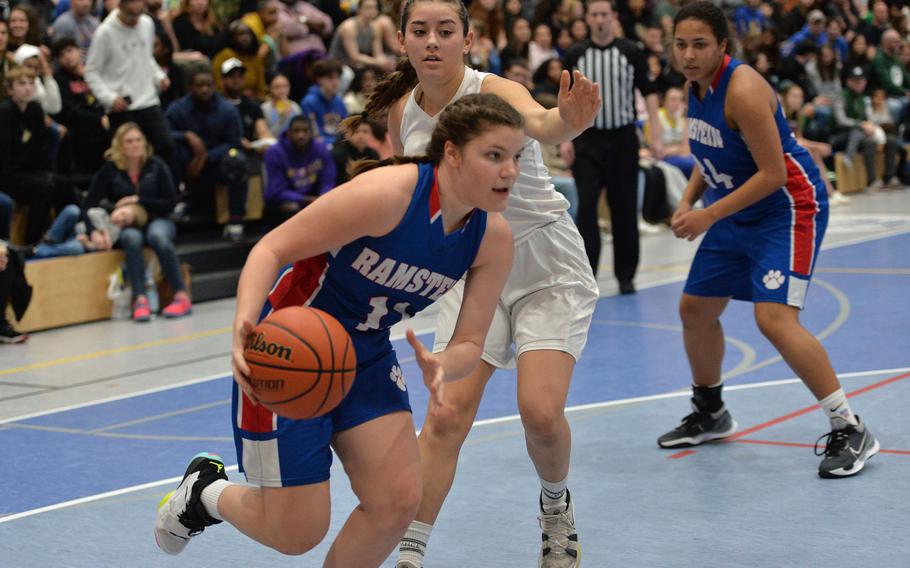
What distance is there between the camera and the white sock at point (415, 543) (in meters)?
4.22

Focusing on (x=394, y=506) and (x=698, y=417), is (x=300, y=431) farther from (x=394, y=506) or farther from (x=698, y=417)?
(x=698, y=417)

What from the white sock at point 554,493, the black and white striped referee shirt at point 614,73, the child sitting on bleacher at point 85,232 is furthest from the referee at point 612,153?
the white sock at point 554,493

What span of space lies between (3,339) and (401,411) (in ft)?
20.6

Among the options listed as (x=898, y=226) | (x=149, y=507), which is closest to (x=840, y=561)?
(x=149, y=507)

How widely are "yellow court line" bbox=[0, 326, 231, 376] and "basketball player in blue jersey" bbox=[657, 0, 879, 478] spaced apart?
176 inches

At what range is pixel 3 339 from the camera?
9203mm

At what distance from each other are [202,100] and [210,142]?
1.27 ft

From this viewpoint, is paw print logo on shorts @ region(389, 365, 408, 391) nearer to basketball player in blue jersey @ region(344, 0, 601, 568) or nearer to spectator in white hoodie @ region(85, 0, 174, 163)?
basketball player in blue jersey @ region(344, 0, 601, 568)

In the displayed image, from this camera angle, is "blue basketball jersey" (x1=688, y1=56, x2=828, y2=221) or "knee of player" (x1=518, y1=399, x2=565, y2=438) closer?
"knee of player" (x1=518, y1=399, x2=565, y2=438)

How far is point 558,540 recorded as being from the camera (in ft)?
14.1

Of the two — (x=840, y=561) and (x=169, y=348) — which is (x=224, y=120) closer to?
(x=169, y=348)

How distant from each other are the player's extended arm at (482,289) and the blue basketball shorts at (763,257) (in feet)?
6.28

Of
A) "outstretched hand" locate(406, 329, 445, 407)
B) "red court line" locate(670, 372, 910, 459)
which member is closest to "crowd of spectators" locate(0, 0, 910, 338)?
"red court line" locate(670, 372, 910, 459)

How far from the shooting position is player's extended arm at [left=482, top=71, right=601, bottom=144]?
153 inches
